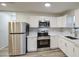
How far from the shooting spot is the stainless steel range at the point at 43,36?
482 centimetres

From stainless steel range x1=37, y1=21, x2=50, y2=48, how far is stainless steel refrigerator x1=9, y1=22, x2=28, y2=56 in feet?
3.02

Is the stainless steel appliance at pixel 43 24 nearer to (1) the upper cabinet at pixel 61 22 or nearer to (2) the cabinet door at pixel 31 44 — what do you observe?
(1) the upper cabinet at pixel 61 22

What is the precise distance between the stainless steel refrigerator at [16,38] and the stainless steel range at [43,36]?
92cm

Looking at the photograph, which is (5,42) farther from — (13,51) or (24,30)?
(24,30)

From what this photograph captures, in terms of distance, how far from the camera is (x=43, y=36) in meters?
4.98

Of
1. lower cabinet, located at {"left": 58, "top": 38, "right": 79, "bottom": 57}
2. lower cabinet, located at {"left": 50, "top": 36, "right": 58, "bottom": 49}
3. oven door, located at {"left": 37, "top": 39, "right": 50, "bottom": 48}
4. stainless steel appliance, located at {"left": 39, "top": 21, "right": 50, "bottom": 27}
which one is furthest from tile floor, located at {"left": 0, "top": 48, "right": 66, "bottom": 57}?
stainless steel appliance, located at {"left": 39, "top": 21, "right": 50, "bottom": 27}

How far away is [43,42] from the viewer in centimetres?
487

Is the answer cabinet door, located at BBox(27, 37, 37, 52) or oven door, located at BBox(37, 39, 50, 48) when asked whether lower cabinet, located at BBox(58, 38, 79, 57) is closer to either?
oven door, located at BBox(37, 39, 50, 48)

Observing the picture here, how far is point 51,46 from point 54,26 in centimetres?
102

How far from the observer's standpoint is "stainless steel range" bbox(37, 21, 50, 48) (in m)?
4.82

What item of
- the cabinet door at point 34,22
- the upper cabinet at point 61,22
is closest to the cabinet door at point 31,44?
the cabinet door at point 34,22

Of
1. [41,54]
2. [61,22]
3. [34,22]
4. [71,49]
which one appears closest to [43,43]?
[41,54]

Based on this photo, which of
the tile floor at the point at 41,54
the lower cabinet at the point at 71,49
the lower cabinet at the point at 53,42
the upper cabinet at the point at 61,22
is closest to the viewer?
the lower cabinet at the point at 71,49

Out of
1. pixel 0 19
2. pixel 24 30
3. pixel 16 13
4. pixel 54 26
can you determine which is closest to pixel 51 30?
pixel 54 26
